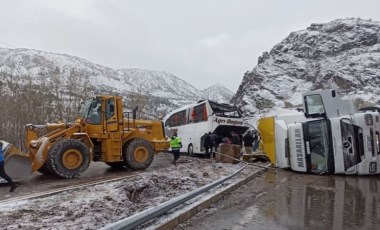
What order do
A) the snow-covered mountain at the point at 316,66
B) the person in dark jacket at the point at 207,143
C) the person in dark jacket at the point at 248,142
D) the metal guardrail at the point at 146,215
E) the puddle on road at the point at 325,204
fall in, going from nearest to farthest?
the metal guardrail at the point at 146,215 < the puddle on road at the point at 325,204 < the person in dark jacket at the point at 207,143 < the person in dark jacket at the point at 248,142 < the snow-covered mountain at the point at 316,66

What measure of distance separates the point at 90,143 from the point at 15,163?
2.82 metres

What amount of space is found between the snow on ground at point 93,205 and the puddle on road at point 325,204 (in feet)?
6.67

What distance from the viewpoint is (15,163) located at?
11.3 m

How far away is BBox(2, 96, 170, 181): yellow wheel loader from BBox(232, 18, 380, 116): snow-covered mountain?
73.5 m

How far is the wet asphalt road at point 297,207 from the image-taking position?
6234mm

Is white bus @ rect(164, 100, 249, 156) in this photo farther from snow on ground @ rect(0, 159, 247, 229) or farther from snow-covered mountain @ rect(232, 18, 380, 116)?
snow-covered mountain @ rect(232, 18, 380, 116)

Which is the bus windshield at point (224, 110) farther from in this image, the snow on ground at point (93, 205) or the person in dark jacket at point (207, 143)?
the snow on ground at point (93, 205)

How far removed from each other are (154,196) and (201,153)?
15284mm

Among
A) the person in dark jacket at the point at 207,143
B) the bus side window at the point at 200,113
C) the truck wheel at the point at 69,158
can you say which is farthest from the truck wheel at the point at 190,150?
the truck wheel at the point at 69,158

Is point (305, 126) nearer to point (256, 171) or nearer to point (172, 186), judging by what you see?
point (256, 171)

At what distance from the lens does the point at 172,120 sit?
29.9m

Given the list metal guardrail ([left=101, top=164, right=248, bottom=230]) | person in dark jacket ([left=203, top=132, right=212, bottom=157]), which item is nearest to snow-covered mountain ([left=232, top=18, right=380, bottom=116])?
person in dark jacket ([left=203, top=132, right=212, bottom=157])

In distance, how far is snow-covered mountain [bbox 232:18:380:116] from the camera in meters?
98.6

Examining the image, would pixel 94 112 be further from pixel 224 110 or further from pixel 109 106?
pixel 224 110
